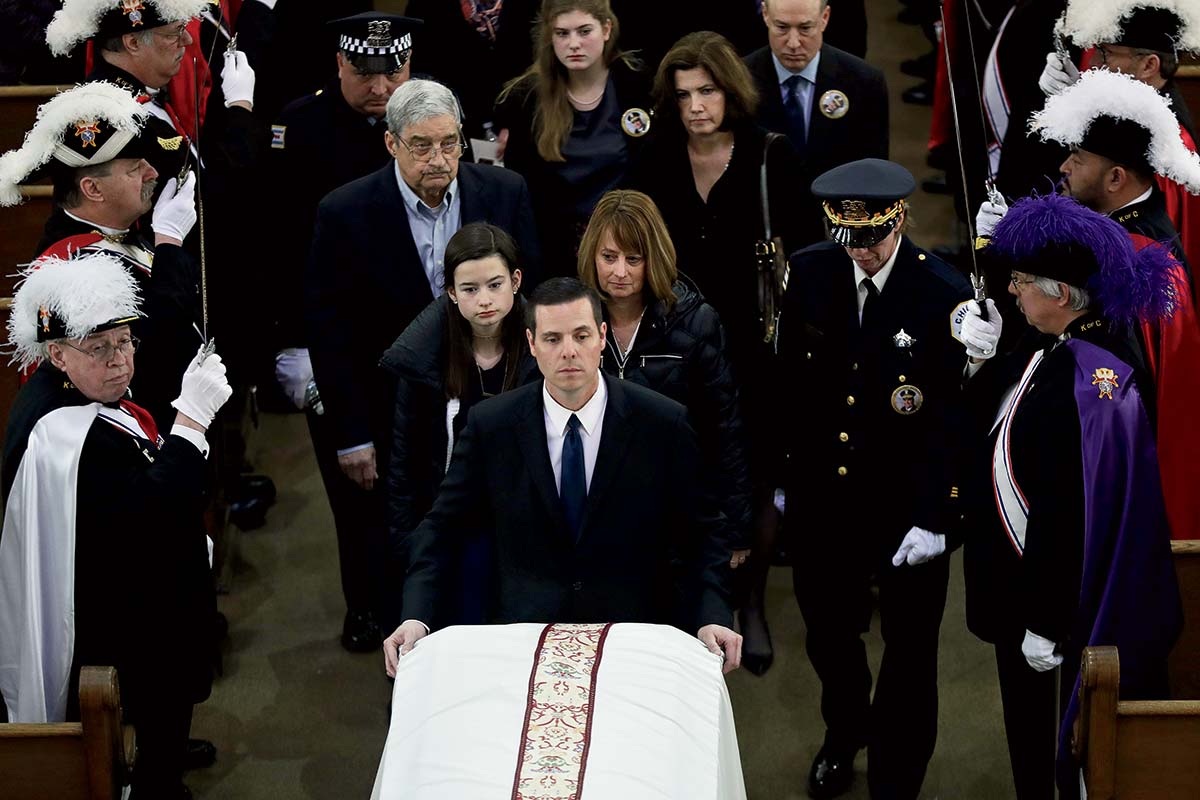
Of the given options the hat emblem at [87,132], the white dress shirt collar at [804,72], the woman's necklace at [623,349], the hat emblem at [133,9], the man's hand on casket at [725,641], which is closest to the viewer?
the man's hand on casket at [725,641]

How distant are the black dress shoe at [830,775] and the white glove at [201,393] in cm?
200

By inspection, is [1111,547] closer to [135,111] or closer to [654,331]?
[654,331]

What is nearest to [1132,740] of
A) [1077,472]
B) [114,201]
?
[1077,472]

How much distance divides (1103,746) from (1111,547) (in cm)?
52

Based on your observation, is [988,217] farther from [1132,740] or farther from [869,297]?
[1132,740]

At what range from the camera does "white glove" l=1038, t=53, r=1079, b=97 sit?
5.08m

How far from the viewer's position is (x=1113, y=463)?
12.2 feet

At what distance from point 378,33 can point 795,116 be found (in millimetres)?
1362

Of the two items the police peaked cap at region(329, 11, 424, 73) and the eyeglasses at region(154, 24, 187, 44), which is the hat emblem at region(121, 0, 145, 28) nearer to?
the eyeglasses at region(154, 24, 187, 44)

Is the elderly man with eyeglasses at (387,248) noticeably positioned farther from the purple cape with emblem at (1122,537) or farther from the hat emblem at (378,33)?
the purple cape with emblem at (1122,537)

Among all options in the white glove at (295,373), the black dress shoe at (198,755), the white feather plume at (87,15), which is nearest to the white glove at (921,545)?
the white glove at (295,373)

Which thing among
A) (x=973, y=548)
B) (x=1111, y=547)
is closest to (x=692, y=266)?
(x=973, y=548)

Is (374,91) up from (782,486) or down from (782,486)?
up

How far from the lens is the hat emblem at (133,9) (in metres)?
4.91
